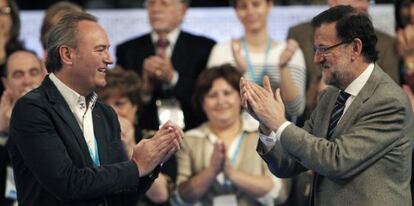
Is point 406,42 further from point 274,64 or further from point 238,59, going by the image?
point 238,59

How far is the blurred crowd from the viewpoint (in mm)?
5496

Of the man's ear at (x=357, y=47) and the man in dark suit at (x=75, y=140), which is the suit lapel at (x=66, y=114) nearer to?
the man in dark suit at (x=75, y=140)

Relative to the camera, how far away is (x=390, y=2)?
6684mm

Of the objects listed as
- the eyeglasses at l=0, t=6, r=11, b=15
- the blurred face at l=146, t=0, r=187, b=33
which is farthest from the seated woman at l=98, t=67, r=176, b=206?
the eyeglasses at l=0, t=6, r=11, b=15

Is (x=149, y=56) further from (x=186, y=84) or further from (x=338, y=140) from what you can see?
(x=338, y=140)

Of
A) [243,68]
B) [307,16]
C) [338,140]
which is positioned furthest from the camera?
[307,16]

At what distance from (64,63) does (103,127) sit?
32 centimetres

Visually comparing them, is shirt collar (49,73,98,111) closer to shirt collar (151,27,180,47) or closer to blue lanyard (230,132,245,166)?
blue lanyard (230,132,245,166)

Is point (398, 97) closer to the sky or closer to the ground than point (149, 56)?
closer to the sky

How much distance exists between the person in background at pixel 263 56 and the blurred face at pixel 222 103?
17 centimetres

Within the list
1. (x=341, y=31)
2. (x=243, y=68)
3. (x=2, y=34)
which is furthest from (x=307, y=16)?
(x=341, y=31)

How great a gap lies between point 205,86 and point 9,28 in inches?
51.6

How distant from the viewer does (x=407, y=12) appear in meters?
5.79

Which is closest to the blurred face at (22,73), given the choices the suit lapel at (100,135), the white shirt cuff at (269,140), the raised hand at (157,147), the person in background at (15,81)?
the person in background at (15,81)
